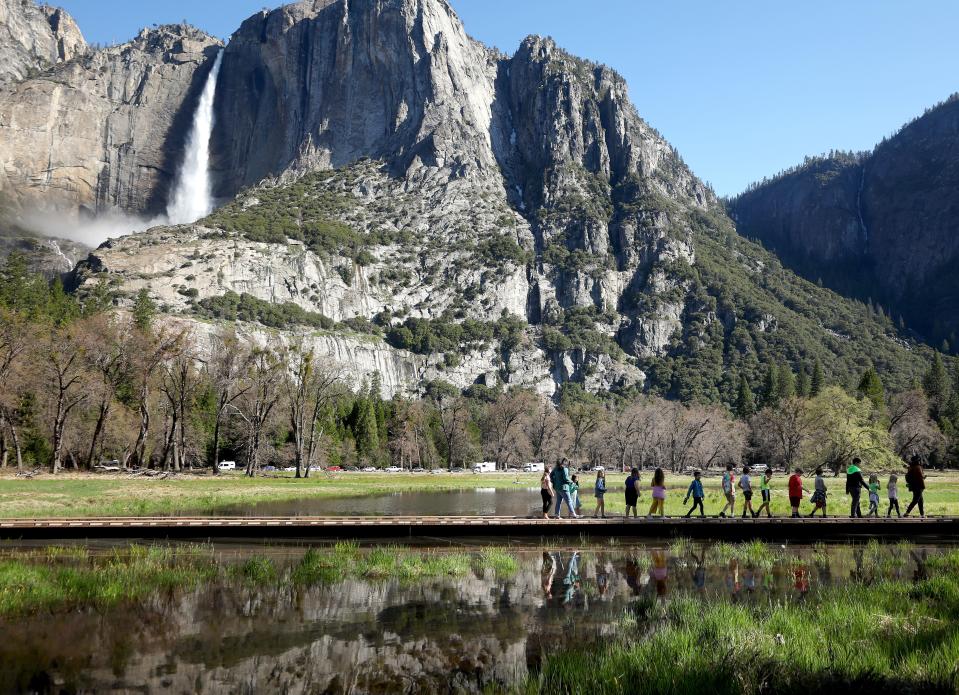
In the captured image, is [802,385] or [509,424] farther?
[802,385]

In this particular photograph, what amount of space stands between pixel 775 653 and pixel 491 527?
51.1 feet

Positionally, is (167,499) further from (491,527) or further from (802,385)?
(802,385)

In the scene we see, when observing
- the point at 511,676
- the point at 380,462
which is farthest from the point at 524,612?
the point at 380,462

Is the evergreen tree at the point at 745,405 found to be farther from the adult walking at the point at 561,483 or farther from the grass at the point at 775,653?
the grass at the point at 775,653

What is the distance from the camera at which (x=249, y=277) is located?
182 metres

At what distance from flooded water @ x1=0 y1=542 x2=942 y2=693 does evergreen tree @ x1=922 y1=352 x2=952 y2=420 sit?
139213 millimetres

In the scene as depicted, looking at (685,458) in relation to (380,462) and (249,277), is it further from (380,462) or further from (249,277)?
(249,277)

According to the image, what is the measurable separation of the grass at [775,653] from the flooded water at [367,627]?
853mm

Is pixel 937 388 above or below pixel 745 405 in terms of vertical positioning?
above

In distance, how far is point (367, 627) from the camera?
39.4 ft

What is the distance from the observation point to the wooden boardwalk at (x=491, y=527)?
2295 cm

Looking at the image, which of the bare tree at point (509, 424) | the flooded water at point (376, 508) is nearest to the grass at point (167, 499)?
the flooded water at point (376, 508)

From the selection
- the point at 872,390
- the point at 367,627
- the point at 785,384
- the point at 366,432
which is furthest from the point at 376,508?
the point at 785,384

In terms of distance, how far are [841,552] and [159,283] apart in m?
169
